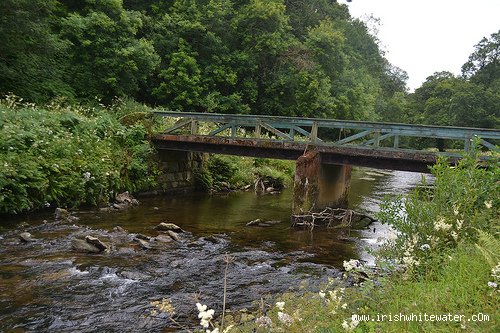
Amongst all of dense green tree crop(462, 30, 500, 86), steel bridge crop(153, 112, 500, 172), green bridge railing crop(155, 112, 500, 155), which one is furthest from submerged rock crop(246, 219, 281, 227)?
dense green tree crop(462, 30, 500, 86)

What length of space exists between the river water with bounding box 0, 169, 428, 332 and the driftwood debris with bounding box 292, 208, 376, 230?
46cm

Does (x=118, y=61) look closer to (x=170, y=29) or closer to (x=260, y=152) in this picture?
(x=170, y=29)

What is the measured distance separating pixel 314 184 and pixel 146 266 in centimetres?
687

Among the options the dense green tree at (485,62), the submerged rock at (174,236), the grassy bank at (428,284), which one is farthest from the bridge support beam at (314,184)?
the dense green tree at (485,62)

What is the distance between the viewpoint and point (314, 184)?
13.9 m

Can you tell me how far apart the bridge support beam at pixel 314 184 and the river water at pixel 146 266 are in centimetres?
102

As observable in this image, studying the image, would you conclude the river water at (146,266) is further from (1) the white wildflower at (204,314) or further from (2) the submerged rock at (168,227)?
(1) the white wildflower at (204,314)

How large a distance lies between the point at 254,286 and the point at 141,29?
73.4ft

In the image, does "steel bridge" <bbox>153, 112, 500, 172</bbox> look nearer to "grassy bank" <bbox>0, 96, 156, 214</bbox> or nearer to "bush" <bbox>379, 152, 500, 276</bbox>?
"grassy bank" <bbox>0, 96, 156, 214</bbox>

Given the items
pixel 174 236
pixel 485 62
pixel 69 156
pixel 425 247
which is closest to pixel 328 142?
pixel 174 236

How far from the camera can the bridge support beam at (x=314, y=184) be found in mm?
13477

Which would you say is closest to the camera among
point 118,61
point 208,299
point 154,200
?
point 208,299

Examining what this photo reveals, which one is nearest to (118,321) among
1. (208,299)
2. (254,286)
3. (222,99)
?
(208,299)

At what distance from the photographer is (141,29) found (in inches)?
1035
